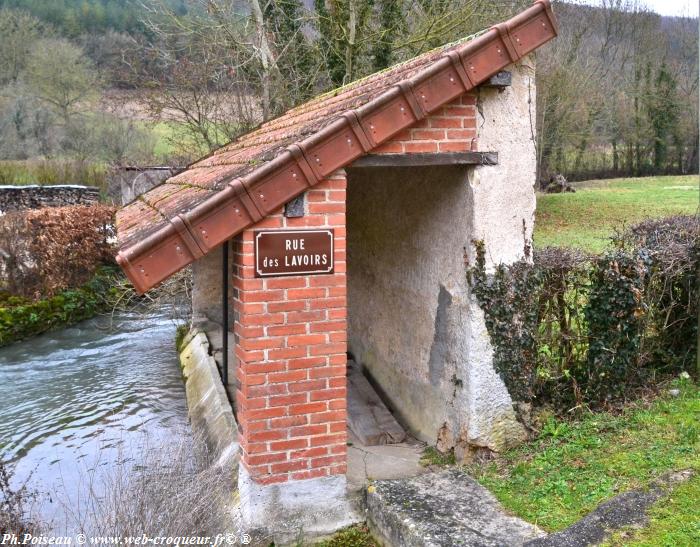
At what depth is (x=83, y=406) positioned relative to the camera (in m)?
9.34

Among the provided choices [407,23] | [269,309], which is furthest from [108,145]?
[269,309]

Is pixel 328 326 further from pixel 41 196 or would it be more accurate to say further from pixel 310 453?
pixel 41 196

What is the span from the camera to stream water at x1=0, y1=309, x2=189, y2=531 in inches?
271

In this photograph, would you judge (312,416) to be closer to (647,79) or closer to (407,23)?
(407,23)

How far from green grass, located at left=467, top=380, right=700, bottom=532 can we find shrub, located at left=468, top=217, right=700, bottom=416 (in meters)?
0.33

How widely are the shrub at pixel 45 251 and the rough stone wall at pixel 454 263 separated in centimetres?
1010

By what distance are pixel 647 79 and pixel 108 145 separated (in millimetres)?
28491

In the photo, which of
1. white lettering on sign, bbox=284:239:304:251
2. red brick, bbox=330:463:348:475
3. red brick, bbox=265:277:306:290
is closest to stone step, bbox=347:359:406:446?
red brick, bbox=330:463:348:475

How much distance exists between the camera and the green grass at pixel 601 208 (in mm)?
19297

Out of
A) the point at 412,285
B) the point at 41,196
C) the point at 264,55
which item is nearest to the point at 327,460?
the point at 412,285

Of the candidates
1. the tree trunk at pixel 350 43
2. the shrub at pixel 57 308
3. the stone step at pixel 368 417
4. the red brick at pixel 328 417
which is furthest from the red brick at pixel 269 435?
the tree trunk at pixel 350 43

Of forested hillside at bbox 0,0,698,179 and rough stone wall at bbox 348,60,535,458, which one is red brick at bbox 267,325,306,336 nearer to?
rough stone wall at bbox 348,60,535,458

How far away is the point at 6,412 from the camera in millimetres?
9172

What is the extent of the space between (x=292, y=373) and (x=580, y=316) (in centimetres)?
279
